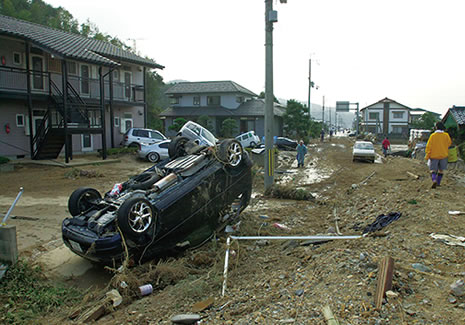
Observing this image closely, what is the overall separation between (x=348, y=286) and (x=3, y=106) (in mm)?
19528

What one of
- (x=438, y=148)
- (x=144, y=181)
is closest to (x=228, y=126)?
(x=438, y=148)

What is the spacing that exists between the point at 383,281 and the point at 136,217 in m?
3.49

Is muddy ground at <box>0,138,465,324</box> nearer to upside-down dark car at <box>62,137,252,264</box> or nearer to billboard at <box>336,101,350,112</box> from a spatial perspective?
upside-down dark car at <box>62,137,252,264</box>

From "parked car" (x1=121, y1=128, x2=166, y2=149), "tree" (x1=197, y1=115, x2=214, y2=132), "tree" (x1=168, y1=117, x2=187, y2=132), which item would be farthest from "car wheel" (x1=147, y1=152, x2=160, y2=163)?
"tree" (x1=197, y1=115, x2=214, y2=132)

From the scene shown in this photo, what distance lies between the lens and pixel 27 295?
16.6 ft

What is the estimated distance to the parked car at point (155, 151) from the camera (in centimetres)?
2044

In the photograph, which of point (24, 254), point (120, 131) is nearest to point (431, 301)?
point (24, 254)

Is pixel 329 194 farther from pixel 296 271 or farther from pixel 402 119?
pixel 402 119

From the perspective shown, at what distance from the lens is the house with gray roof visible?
40188mm

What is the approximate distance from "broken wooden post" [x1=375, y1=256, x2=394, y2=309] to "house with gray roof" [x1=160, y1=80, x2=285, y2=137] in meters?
35.7

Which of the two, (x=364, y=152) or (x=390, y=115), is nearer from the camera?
(x=364, y=152)

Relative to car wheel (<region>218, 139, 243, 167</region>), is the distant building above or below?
above

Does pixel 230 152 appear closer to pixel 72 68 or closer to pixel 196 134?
pixel 196 134

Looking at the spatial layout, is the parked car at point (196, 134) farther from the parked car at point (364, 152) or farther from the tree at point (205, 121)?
the tree at point (205, 121)
